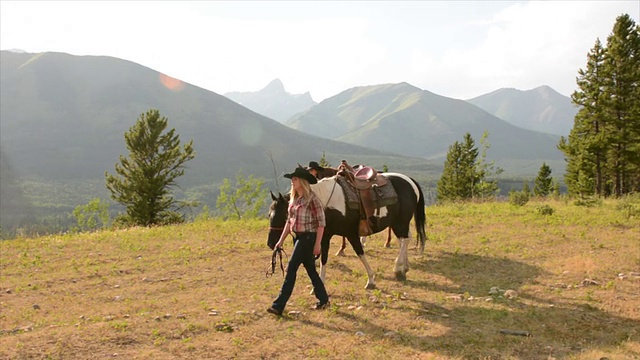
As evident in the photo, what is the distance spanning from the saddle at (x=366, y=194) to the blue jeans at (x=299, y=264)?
1749mm

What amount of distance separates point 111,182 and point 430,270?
92.3 ft

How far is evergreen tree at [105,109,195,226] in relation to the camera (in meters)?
30.4

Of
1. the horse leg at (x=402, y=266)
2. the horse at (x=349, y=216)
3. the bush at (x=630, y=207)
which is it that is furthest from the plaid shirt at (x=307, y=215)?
the bush at (x=630, y=207)

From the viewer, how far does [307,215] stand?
24.5 ft

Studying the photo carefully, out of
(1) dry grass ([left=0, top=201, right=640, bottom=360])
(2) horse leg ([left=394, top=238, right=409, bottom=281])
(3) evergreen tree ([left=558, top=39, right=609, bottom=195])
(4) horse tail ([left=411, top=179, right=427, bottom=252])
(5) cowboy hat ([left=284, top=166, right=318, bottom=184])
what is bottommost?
(1) dry grass ([left=0, top=201, right=640, bottom=360])

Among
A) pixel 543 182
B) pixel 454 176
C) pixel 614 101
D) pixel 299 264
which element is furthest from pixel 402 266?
pixel 543 182

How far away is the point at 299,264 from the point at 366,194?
2670 mm

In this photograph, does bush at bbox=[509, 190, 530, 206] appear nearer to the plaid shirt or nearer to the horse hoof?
the horse hoof

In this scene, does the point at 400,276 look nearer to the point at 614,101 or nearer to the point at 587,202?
the point at 587,202

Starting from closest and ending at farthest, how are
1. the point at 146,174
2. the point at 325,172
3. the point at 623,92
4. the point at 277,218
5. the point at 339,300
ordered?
1. the point at 339,300
2. the point at 277,218
3. the point at 325,172
4. the point at 623,92
5. the point at 146,174

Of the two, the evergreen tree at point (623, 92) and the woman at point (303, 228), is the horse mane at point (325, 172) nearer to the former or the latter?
the woman at point (303, 228)

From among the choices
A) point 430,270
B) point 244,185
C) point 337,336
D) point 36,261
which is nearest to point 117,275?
point 36,261

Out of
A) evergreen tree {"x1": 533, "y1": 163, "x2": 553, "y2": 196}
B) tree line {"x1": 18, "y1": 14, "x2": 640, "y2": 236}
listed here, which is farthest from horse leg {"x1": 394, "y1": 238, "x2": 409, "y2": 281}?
evergreen tree {"x1": 533, "y1": 163, "x2": 553, "y2": 196}

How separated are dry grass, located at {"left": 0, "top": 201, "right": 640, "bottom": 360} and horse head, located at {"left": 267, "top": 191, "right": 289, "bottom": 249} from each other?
4.03ft
